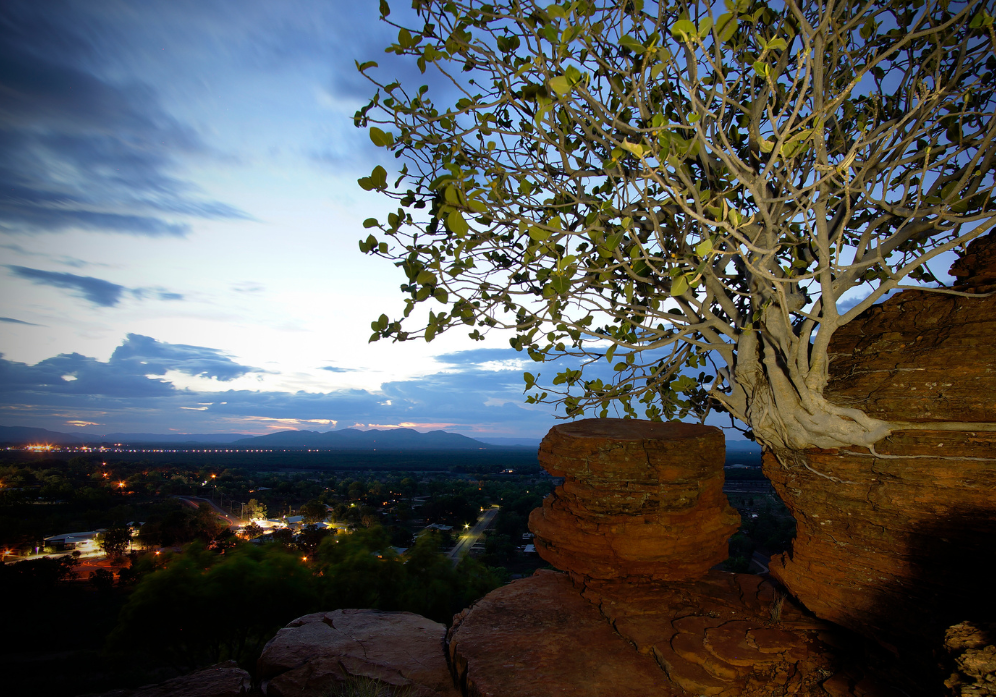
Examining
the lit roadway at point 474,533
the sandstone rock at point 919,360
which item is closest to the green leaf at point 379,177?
the sandstone rock at point 919,360

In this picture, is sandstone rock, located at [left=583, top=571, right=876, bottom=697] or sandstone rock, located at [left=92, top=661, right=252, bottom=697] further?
sandstone rock, located at [left=92, top=661, right=252, bottom=697]

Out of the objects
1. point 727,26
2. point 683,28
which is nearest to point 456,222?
point 683,28

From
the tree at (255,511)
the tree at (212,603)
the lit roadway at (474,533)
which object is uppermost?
the tree at (212,603)

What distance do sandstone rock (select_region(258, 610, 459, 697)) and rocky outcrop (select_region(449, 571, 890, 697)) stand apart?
61 cm

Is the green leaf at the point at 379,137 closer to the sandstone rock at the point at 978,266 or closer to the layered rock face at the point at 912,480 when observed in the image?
the layered rock face at the point at 912,480

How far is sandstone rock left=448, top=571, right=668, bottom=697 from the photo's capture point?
360 cm

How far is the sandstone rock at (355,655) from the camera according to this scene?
14.9 feet

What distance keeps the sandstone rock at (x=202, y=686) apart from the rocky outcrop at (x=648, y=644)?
2.46 m

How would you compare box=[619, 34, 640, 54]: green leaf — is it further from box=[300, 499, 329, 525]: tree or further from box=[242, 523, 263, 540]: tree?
box=[242, 523, 263, 540]: tree

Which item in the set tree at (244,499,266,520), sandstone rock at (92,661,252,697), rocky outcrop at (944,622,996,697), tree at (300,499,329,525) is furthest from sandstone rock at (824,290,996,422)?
tree at (244,499,266,520)

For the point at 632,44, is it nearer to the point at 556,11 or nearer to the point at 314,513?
the point at 556,11

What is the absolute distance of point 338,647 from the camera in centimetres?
538

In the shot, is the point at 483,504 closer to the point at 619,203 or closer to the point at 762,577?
the point at 762,577

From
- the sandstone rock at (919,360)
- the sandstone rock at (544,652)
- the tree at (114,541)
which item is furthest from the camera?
the tree at (114,541)
